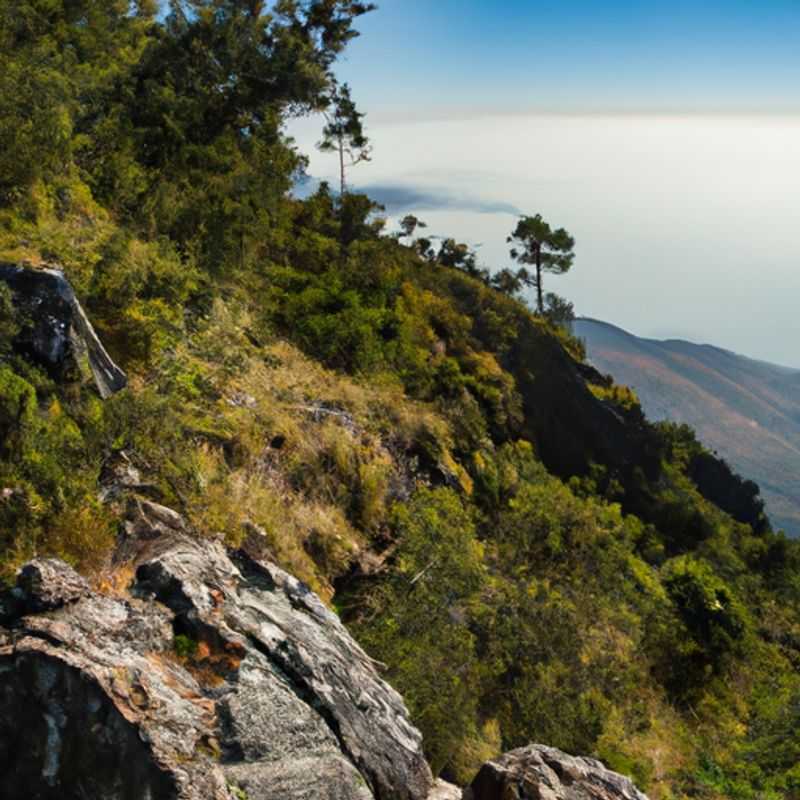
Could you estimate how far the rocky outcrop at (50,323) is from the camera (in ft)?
29.4

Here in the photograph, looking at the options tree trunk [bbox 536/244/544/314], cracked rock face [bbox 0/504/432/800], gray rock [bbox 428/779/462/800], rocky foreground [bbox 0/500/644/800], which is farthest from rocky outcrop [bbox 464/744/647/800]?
tree trunk [bbox 536/244/544/314]

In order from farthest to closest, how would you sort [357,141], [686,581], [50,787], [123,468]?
1. [357,141]
2. [686,581]
3. [123,468]
4. [50,787]

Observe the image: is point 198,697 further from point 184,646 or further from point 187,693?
point 184,646

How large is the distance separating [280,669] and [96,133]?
15.5 metres

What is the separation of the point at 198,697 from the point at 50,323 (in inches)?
213

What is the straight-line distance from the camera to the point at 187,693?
19.5 feet

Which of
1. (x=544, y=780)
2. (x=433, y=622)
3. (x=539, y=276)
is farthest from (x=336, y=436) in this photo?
(x=539, y=276)

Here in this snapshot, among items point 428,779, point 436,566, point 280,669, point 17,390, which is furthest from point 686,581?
point 17,390

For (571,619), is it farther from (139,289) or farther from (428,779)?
(139,289)

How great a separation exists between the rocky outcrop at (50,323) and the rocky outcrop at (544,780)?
6604 millimetres

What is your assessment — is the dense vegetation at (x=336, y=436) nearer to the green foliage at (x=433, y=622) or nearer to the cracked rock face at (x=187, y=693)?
the green foliage at (x=433, y=622)

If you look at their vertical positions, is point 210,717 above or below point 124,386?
below

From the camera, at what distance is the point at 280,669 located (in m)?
6.72

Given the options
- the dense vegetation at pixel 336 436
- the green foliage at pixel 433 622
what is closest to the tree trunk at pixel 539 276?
the dense vegetation at pixel 336 436
